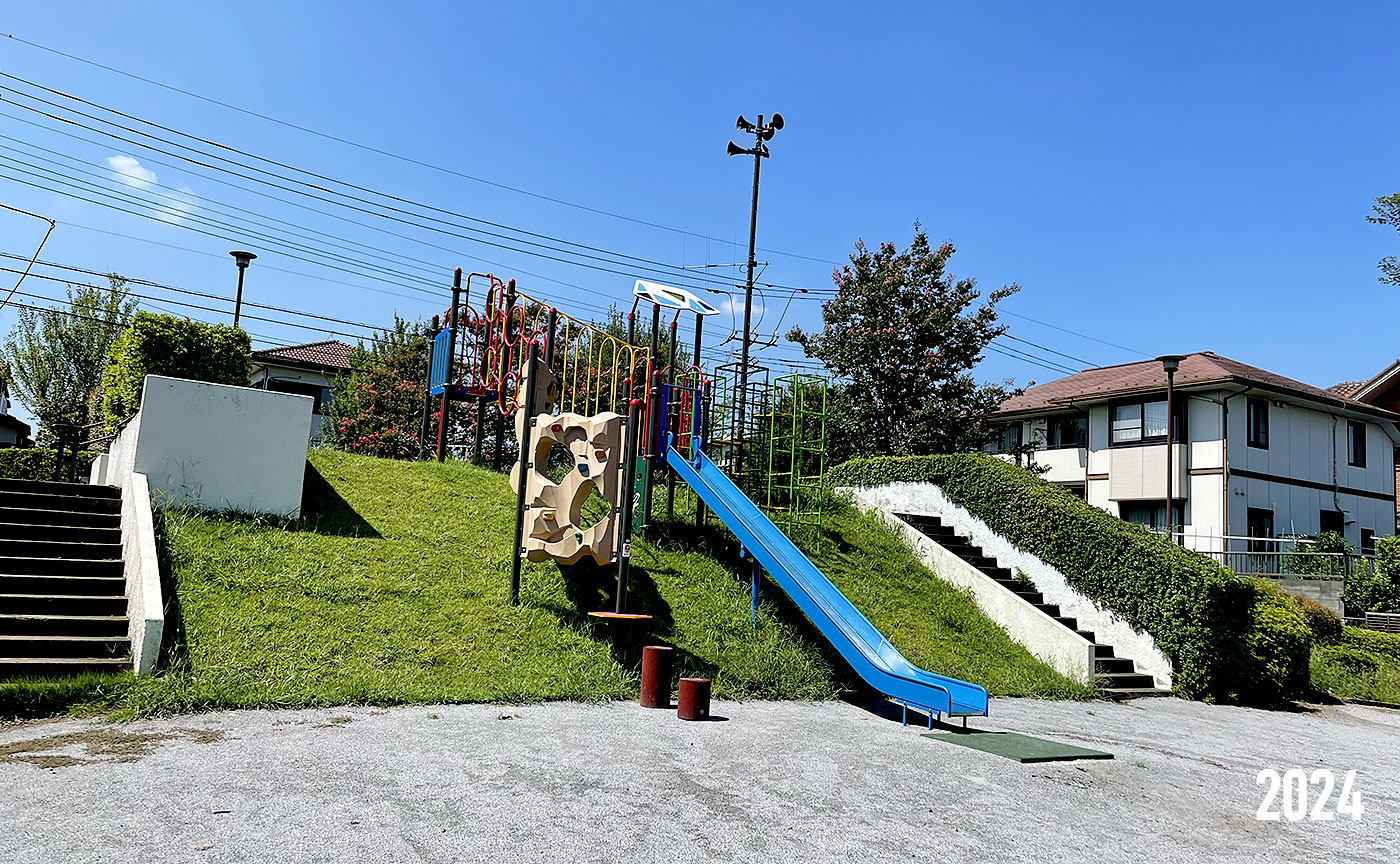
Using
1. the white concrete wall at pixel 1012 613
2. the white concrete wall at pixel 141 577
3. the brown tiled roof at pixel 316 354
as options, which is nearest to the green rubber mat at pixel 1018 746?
the white concrete wall at pixel 1012 613

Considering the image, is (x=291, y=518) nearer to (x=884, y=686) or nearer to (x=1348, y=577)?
(x=884, y=686)

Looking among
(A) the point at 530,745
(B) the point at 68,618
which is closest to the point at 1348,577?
(A) the point at 530,745

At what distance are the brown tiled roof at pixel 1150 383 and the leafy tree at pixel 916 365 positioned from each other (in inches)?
282

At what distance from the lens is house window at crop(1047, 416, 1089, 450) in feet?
97.5

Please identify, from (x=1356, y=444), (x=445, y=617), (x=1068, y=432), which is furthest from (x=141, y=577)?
(x=1356, y=444)

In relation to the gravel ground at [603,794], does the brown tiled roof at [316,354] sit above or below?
above

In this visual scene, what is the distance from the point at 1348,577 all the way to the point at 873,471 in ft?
36.6

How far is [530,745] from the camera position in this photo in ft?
24.1

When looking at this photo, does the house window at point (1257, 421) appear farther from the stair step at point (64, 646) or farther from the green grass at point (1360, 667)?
the stair step at point (64, 646)

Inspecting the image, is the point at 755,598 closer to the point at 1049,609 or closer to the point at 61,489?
the point at 1049,609

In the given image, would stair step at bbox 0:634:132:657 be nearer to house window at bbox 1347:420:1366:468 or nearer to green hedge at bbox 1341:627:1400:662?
green hedge at bbox 1341:627:1400:662

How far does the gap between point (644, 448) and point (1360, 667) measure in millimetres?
12247

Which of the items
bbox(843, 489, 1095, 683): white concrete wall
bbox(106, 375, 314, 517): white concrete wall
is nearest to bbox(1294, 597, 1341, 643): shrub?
bbox(843, 489, 1095, 683): white concrete wall

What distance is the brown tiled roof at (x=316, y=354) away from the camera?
1545 inches
